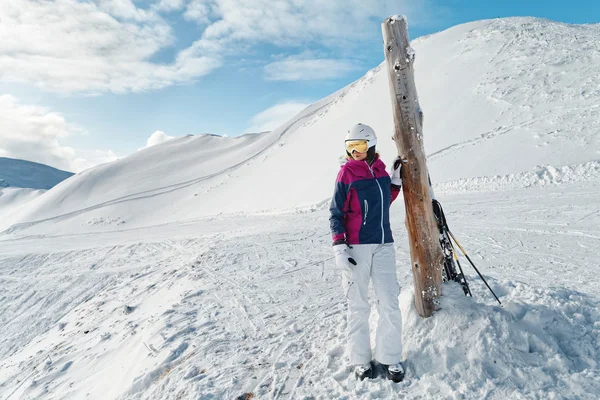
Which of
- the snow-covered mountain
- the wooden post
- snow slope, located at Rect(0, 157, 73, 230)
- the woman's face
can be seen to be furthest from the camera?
the snow-covered mountain

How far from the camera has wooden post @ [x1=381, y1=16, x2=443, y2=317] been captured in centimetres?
385

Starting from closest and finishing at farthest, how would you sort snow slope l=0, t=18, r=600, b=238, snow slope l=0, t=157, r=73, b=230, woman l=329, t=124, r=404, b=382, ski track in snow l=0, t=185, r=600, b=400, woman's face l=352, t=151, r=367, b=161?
ski track in snow l=0, t=185, r=600, b=400
woman l=329, t=124, r=404, b=382
woman's face l=352, t=151, r=367, b=161
snow slope l=0, t=18, r=600, b=238
snow slope l=0, t=157, r=73, b=230

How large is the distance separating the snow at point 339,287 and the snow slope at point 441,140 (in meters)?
0.19

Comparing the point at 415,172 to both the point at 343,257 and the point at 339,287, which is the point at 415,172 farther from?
the point at 339,287

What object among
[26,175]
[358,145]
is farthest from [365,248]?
[26,175]

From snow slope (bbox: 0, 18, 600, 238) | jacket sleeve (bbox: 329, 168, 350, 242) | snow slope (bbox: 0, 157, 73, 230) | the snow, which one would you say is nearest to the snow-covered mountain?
snow slope (bbox: 0, 157, 73, 230)

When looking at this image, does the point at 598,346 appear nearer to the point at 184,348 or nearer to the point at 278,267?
the point at 184,348

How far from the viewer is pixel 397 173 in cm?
392

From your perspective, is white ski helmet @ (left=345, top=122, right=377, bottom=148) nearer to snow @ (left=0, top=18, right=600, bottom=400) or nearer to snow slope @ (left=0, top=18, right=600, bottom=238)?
snow @ (left=0, top=18, right=600, bottom=400)

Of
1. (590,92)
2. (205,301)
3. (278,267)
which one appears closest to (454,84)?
(590,92)

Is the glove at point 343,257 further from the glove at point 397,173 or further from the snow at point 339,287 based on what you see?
the snow at point 339,287

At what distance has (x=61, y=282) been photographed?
1363 centimetres

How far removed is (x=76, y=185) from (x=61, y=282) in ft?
124

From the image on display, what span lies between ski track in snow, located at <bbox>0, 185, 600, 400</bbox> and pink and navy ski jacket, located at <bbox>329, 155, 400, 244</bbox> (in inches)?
43.2
